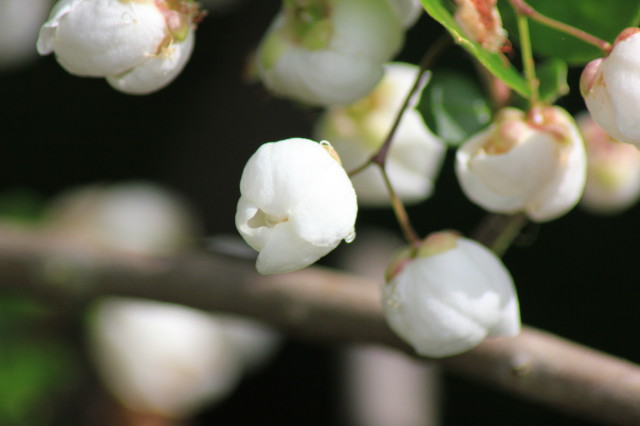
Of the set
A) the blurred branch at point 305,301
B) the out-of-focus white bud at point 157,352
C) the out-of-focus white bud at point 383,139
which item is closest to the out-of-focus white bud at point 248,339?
the out-of-focus white bud at point 157,352

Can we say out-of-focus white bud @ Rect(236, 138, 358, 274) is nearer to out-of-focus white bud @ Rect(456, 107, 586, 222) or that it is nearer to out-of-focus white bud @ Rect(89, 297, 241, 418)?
out-of-focus white bud @ Rect(456, 107, 586, 222)

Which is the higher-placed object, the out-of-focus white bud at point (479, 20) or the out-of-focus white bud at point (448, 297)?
the out-of-focus white bud at point (479, 20)

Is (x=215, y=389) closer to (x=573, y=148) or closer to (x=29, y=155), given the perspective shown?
(x=29, y=155)

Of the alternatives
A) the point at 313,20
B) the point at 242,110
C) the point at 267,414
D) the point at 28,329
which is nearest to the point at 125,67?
the point at 313,20

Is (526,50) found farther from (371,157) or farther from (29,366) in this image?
(29,366)

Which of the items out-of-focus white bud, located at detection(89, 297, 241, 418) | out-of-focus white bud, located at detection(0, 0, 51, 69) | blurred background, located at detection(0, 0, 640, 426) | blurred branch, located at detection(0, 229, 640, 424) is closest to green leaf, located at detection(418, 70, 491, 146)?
blurred branch, located at detection(0, 229, 640, 424)

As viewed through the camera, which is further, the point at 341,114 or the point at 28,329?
the point at 28,329

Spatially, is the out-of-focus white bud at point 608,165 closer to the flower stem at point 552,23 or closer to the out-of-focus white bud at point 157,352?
Result: the flower stem at point 552,23

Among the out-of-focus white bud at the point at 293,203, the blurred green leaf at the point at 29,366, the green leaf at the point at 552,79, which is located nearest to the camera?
the out-of-focus white bud at the point at 293,203
